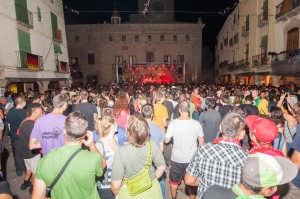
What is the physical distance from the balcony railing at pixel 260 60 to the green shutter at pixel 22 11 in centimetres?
2030

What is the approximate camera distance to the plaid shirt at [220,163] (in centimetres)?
220

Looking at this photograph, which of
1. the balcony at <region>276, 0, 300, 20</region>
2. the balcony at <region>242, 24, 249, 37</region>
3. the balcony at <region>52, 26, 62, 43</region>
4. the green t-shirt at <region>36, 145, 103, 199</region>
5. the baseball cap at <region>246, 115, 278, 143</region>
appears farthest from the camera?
the balcony at <region>242, 24, 249, 37</region>

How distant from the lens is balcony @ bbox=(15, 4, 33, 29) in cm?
1377

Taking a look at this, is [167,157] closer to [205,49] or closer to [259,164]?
[259,164]

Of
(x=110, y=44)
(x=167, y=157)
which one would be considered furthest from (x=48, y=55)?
(x=110, y=44)

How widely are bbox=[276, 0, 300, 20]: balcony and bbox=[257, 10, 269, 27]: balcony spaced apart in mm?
1651

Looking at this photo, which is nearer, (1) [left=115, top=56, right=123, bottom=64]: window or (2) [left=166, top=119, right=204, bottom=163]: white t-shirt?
(2) [left=166, top=119, right=204, bottom=163]: white t-shirt

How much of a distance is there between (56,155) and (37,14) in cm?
1790

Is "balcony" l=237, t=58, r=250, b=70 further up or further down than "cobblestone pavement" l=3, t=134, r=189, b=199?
further up

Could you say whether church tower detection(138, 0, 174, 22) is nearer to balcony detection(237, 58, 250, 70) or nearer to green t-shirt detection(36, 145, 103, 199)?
balcony detection(237, 58, 250, 70)

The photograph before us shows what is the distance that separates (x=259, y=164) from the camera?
5.09 feet

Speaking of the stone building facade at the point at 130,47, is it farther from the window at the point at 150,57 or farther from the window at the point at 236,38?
the window at the point at 236,38

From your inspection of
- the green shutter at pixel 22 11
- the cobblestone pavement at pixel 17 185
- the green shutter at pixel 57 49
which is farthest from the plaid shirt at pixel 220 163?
the green shutter at pixel 57 49

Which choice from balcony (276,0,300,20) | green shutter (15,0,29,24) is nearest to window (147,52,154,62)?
balcony (276,0,300,20)
